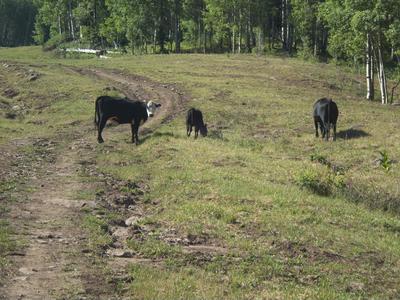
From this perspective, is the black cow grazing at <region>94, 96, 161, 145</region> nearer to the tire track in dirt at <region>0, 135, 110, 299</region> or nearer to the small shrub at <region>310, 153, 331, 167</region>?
the small shrub at <region>310, 153, 331, 167</region>

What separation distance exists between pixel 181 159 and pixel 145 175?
241 cm

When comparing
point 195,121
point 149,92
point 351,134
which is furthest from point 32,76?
point 351,134

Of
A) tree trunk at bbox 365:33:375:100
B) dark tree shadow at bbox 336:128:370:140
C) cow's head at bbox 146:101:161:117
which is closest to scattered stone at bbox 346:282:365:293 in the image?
dark tree shadow at bbox 336:128:370:140

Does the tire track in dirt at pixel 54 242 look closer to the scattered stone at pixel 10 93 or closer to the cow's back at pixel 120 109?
the cow's back at pixel 120 109

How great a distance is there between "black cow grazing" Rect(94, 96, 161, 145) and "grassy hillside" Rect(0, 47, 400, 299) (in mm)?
1001

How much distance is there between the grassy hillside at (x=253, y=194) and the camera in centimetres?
1125

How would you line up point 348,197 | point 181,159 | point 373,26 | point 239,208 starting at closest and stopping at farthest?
point 239,208 → point 348,197 → point 181,159 → point 373,26

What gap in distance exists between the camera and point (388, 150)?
2777 centimetres

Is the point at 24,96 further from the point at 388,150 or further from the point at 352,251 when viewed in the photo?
the point at 352,251

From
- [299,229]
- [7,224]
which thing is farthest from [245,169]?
[7,224]

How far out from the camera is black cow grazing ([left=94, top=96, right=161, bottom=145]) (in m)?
28.5

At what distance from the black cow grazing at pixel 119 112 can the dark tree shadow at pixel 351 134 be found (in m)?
11.1

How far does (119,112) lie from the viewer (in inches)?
1141

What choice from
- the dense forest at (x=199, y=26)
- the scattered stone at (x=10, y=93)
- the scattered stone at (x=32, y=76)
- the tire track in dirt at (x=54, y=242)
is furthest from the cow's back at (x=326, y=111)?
the dense forest at (x=199, y=26)
